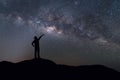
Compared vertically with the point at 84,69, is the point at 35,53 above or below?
above

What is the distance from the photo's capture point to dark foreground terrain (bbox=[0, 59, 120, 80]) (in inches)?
807

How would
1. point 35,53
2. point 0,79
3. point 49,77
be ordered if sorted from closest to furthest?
point 0,79 → point 49,77 → point 35,53

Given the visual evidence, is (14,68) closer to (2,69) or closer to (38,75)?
(2,69)

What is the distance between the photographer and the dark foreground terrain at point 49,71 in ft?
67.2

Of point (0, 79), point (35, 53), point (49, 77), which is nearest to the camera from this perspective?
point (0, 79)

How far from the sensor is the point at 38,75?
2094 centimetres

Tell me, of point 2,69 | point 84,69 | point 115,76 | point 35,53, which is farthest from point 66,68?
point 2,69

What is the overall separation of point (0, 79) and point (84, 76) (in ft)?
33.2

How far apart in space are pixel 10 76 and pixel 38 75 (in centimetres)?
283

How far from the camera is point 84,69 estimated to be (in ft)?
84.9

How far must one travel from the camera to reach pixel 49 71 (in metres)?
21.7

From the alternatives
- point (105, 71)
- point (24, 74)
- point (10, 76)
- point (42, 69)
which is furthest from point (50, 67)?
point (105, 71)

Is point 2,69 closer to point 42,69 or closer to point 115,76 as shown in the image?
point 42,69

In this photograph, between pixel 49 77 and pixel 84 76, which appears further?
pixel 84 76
